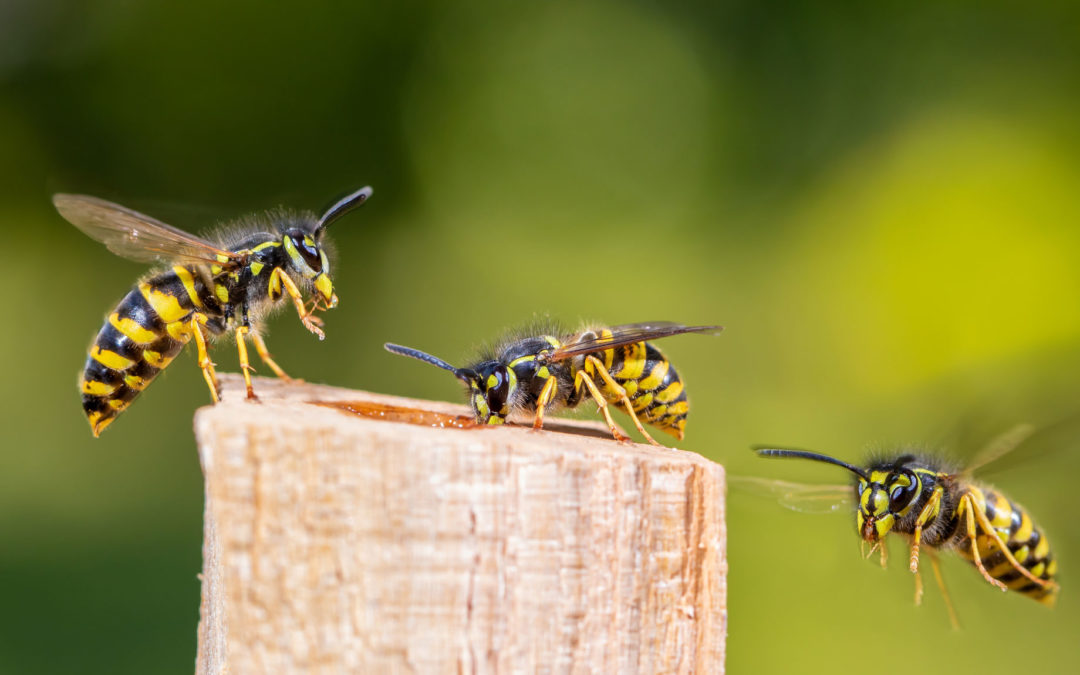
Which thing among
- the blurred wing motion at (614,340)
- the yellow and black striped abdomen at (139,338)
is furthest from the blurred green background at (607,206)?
the blurred wing motion at (614,340)

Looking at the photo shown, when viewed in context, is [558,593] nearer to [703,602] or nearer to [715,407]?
[703,602]

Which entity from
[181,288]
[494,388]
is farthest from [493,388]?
[181,288]

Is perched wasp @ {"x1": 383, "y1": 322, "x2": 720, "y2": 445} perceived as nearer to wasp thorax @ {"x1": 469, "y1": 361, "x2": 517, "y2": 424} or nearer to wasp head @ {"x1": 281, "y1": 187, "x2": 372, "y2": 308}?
wasp thorax @ {"x1": 469, "y1": 361, "x2": 517, "y2": 424}

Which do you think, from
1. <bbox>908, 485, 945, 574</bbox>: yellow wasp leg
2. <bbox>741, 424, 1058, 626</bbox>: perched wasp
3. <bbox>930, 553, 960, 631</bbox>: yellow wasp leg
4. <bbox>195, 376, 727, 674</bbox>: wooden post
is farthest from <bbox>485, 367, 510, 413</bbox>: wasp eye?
<bbox>930, 553, 960, 631</bbox>: yellow wasp leg

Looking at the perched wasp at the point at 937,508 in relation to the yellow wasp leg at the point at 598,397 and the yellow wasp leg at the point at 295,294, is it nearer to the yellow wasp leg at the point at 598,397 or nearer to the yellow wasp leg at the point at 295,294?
the yellow wasp leg at the point at 598,397

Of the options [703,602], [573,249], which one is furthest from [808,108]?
[703,602]

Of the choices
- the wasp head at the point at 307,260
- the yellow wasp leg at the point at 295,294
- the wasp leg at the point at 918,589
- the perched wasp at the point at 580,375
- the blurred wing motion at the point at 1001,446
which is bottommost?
the wasp leg at the point at 918,589
